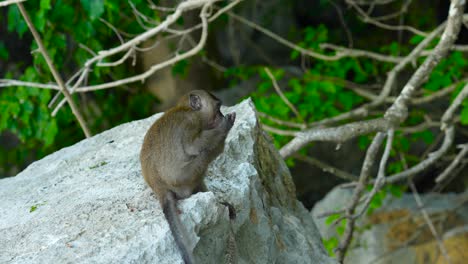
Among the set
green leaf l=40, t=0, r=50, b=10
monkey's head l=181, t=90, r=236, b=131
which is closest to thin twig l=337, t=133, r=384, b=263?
monkey's head l=181, t=90, r=236, b=131

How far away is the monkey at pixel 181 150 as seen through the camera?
10.2 feet

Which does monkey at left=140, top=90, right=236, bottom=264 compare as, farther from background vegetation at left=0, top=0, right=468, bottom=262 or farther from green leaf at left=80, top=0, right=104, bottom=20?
background vegetation at left=0, top=0, right=468, bottom=262

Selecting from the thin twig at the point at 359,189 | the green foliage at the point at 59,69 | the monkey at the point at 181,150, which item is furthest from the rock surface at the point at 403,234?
the monkey at the point at 181,150

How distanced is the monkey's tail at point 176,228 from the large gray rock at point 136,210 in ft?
0.10

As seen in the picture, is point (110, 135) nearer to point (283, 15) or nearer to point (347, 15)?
point (347, 15)

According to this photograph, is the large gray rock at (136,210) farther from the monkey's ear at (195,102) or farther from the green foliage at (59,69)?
the green foliage at (59,69)

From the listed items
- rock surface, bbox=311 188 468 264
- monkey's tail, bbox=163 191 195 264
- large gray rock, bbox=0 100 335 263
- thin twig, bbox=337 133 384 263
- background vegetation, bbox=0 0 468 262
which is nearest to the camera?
monkey's tail, bbox=163 191 195 264

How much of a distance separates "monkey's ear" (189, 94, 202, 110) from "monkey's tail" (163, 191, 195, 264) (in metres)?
0.70

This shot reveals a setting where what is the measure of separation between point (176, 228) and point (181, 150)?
538 mm

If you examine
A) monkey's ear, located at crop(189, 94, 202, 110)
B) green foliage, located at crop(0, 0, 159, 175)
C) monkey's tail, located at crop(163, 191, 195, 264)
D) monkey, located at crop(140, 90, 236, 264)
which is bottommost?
monkey's tail, located at crop(163, 191, 195, 264)

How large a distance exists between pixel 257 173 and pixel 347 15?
6456 millimetres

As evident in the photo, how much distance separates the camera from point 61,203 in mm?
3326

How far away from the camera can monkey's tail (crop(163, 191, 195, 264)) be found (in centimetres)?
268

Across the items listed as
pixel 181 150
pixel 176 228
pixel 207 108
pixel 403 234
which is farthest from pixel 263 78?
pixel 176 228
